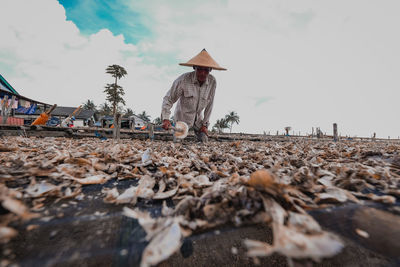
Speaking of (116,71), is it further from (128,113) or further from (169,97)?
(169,97)

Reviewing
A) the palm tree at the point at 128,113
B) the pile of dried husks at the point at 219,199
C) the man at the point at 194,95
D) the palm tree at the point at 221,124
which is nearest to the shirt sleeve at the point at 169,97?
the man at the point at 194,95

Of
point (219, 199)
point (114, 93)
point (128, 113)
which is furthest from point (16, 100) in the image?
point (128, 113)

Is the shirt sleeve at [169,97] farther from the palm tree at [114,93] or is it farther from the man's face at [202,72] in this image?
the palm tree at [114,93]

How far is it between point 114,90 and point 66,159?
24417mm

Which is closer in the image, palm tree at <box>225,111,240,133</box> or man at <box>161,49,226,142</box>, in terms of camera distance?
man at <box>161,49,226,142</box>

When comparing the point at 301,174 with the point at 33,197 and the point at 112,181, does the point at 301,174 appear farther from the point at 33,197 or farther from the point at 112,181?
the point at 33,197

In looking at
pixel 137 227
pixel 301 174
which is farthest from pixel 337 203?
pixel 137 227

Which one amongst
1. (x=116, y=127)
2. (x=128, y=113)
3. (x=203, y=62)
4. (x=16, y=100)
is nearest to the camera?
(x=203, y=62)

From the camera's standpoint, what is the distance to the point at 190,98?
3762 millimetres

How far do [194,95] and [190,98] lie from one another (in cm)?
12

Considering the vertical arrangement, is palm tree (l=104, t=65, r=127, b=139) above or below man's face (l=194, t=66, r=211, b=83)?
above

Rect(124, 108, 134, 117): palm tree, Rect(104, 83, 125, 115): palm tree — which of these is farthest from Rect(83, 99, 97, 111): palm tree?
Rect(104, 83, 125, 115): palm tree

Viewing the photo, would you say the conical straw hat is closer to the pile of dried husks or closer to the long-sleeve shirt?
the long-sleeve shirt

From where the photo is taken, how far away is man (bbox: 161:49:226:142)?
11.0 feet
